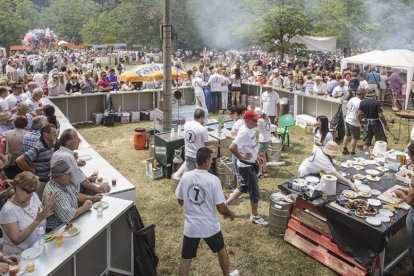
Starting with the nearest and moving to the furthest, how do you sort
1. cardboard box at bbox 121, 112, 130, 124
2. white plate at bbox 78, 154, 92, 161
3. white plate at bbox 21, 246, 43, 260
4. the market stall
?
white plate at bbox 21, 246, 43, 260 < the market stall < white plate at bbox 78, 154, 92, 161 < cardboard box at bbox 121, 112, 130, 124

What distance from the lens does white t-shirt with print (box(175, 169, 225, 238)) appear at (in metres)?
4.70

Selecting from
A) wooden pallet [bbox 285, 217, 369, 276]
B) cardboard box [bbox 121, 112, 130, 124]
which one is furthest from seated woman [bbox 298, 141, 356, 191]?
cardboard box [bbox 121, 112, 130, 124]

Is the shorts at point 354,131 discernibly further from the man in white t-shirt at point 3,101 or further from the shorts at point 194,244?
the man in white t-shirt at point 3,101

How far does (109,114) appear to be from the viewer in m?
14.2

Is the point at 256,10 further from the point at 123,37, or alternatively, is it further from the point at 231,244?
the point at 123,37

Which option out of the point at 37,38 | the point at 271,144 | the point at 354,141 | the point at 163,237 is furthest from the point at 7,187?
the point at 37,38

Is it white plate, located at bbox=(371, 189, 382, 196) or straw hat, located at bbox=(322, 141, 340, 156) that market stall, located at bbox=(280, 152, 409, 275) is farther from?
straw hat, located at bbox=(322, 141, 340, 156)

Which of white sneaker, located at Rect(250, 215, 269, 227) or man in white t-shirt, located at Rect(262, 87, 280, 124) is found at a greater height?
man in white t-shirt, located at Rect(262, 87, 280, 124)

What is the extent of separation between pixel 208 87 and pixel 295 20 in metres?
8.58

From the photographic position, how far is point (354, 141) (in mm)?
10312

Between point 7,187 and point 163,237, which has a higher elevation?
point 7,187

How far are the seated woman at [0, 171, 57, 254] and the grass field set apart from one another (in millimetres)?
2187

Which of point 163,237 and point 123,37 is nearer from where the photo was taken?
point 163,237

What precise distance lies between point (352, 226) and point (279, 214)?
1389mm
